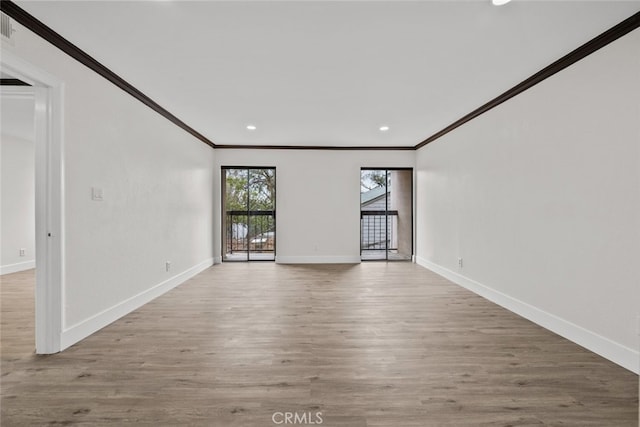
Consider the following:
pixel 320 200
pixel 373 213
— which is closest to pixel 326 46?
pixel 320 200

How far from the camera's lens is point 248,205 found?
21.8 feet

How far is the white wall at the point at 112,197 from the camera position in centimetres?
249

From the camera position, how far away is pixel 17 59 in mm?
2053

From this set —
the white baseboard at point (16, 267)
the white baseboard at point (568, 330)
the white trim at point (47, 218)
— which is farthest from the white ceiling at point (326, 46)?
the white baseboard at point (16, 267)

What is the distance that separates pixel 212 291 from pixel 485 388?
3.44 metres

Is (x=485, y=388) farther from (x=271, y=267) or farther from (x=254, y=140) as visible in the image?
(x=254, y=140)

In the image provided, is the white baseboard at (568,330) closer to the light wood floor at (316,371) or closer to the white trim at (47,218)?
the light wood floor at (316,371)

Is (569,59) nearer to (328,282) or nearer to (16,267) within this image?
(328,282)

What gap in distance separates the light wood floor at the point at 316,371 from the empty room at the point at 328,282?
0.05 ft

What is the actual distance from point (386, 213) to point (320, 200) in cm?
152

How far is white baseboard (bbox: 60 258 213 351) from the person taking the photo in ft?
8.11

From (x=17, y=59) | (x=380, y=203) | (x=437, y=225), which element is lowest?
(x=437, y=225)

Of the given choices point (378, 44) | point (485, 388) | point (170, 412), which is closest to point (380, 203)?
point (378, 44)

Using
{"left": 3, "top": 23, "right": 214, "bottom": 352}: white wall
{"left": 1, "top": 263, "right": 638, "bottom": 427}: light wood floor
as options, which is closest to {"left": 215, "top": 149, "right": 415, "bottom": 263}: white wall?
{"left": 3, "top": 23, "right": 214, "bottom": 352}: white wall
